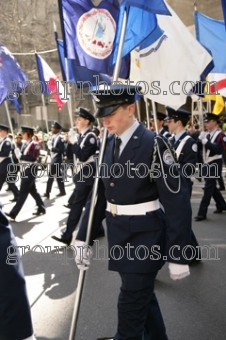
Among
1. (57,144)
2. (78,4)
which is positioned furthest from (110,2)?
(57,144)

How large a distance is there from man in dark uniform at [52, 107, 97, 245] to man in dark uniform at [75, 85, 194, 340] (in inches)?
115

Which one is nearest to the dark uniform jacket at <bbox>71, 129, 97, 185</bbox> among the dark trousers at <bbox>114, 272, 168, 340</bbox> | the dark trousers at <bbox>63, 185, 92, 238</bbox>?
the dark trousers at <bbox>63, 185, 92, 238</bbox>

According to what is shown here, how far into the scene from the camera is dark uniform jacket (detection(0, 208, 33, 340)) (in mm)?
1896

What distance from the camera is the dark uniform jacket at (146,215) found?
7.44 feet

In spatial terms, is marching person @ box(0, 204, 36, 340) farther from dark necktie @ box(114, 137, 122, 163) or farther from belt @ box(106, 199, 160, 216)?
dark necktie @ box(114, 137, 122, 163)

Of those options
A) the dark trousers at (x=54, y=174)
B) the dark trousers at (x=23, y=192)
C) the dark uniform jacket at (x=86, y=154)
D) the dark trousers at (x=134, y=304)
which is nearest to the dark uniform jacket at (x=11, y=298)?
the dark trousers at (x=134, y=304)

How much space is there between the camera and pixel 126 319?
7.41 ft

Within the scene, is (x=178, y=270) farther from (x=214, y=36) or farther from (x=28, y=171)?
(x=28, y=171)

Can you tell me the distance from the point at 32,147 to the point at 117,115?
5621 millimetres

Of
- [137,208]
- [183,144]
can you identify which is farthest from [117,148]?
[183,144]

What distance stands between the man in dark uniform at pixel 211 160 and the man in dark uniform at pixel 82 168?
2.16 meters

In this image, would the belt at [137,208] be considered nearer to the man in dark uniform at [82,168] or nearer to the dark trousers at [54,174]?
the man in dark uniform at [82,168]

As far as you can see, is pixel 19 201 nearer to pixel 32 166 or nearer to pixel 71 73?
pixel 32 166

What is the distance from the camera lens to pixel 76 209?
5.36m
